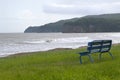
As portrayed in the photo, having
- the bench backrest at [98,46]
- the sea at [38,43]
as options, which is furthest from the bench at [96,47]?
the sea at [38,43]

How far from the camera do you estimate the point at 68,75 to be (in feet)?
33.4

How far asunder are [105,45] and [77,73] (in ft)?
15.8

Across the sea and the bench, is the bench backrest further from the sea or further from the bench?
the sea

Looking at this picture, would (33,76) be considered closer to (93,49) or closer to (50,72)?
(50,72)

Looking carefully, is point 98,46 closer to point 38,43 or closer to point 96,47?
point 96,47

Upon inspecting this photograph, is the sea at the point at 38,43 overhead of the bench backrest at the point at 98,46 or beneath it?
beneath

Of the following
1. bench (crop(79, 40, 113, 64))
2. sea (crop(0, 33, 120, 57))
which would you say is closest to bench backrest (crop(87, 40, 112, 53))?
bench (crop(79, 40, 113, 64))

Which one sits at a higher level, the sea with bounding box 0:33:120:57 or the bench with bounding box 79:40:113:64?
the bench with bounding box 79:40:113:64

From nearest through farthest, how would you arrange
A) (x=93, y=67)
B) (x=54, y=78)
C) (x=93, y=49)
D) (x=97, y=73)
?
1. (x=54, y=78)
2. (x=97, y=73)
3. (x=93, y=67)
4. (x=93, y=49)

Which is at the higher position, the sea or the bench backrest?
the bench backrest

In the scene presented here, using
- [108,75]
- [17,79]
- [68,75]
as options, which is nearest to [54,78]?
A: [68,75]

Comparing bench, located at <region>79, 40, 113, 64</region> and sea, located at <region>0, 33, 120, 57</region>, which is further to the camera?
sea, located at <region>0, 33, 120, 57</region>

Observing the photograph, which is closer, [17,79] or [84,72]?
[17,79]

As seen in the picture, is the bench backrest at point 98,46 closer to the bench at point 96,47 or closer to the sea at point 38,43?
the bench at point 96,47
